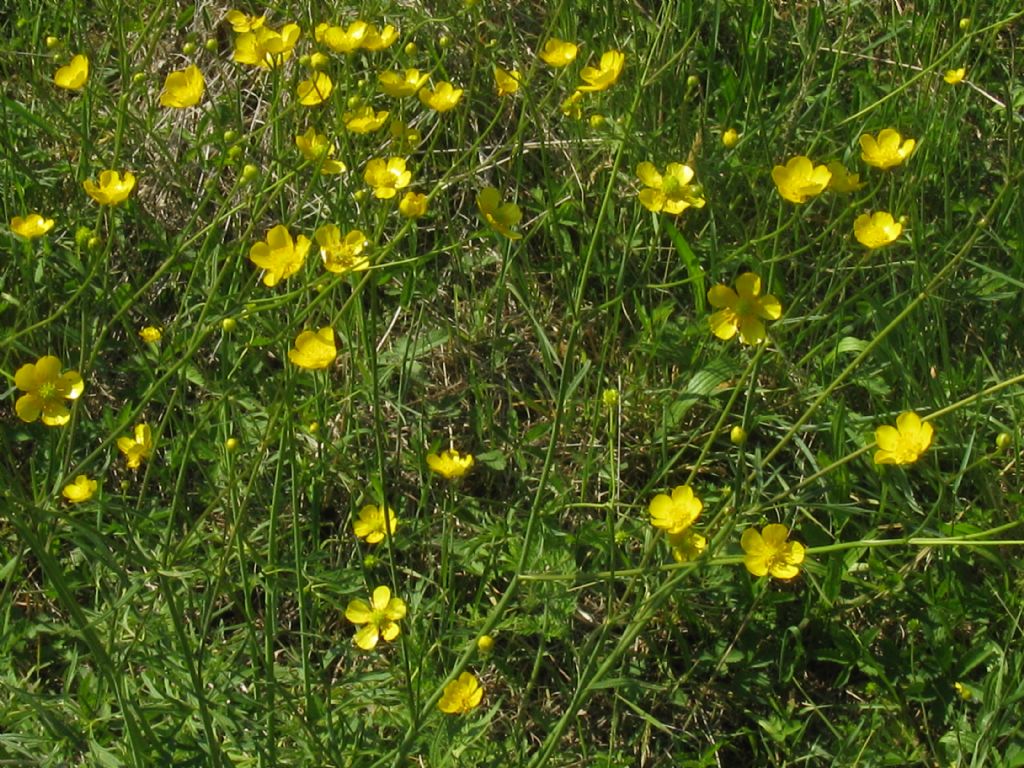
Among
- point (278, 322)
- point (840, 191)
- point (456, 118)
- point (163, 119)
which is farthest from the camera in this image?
point (163, 119)

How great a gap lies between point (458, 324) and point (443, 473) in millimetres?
509

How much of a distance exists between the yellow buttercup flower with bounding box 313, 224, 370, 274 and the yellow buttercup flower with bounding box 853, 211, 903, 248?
75 centimetres

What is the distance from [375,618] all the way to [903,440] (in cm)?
83

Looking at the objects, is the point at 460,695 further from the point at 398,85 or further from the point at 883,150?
the point at 883,150

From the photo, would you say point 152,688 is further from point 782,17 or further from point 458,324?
point 782,17

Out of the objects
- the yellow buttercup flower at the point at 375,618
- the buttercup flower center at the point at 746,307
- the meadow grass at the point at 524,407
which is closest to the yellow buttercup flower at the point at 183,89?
the meadow grass at the point at 524,407

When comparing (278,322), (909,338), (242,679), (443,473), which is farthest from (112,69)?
(909,338)

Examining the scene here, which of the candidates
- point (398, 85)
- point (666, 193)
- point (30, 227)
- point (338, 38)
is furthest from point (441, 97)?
point (30, 227)

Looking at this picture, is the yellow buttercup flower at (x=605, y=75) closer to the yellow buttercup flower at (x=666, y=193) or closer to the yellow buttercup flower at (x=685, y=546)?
the yellow buttercup flower at (x=666, y=193)

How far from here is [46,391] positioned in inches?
73.7

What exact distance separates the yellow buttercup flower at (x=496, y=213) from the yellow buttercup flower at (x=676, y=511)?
1.46ft

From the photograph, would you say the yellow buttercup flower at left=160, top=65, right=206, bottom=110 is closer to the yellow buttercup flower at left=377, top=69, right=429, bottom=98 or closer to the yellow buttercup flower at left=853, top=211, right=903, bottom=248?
the yellow buttercup flower at left=377, top=69, right=429, bottom=98

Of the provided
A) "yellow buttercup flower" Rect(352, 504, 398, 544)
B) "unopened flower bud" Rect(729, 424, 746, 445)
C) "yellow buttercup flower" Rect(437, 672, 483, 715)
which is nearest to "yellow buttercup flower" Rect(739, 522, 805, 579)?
"unopened flower bud" Rect(729, 424, 746, 445)

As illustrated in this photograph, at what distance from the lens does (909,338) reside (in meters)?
2.34
